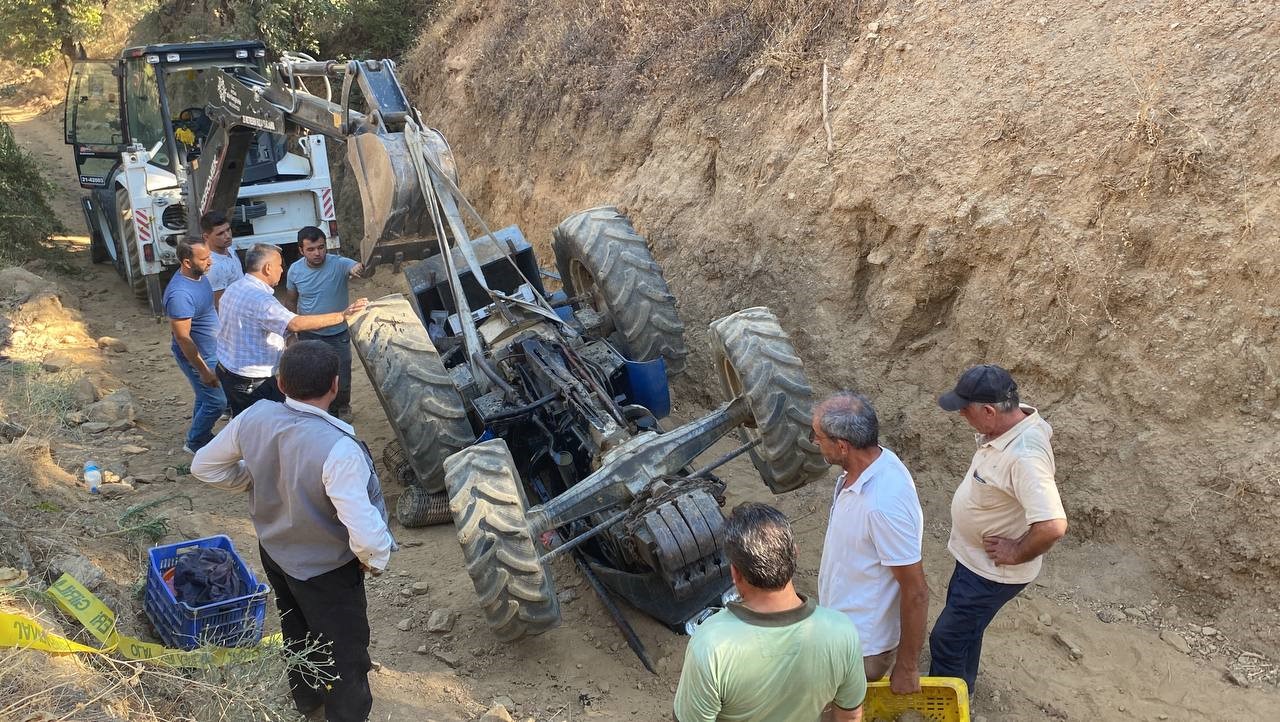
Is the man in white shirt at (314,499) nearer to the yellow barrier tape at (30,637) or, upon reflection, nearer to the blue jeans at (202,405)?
the yellow barrier tape at (30,637)

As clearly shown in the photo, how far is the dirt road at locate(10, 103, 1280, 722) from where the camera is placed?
14.8 ft

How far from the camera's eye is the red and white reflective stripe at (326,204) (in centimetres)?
1086

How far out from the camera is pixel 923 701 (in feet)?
11.6

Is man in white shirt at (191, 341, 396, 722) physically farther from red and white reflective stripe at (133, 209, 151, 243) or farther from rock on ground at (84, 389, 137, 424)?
red and white reflective stripe at (133, 209, 151, 243)

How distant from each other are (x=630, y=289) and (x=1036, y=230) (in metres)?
2.53

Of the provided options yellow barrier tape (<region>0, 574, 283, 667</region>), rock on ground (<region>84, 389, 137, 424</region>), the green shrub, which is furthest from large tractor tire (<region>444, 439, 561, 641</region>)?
the green shrub

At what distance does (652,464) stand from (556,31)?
7438mm

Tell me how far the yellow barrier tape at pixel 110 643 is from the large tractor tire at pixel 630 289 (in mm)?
3059

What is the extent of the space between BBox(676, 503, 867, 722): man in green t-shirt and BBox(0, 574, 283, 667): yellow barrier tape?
2249mm

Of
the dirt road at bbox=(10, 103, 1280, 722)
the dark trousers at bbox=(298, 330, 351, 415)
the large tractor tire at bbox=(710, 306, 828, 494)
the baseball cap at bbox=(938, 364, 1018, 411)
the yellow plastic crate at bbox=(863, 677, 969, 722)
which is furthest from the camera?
the dark trousers at bbox=(298, 330, 351, 415)

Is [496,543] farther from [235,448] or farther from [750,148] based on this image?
[750,148]

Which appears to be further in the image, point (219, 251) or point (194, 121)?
point (194, 121)

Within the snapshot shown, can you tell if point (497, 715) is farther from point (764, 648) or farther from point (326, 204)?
point (326, 204)

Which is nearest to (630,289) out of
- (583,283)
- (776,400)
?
(583,283)
